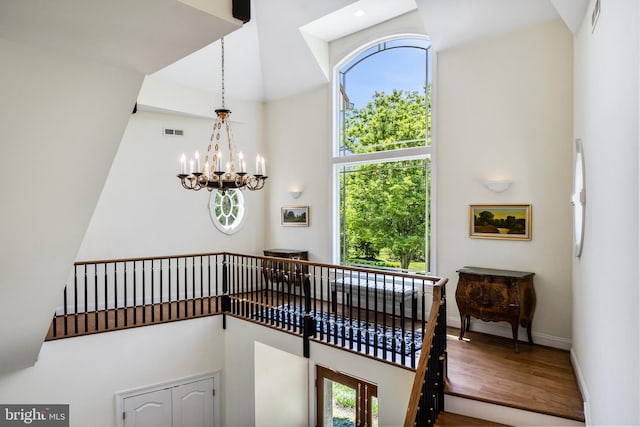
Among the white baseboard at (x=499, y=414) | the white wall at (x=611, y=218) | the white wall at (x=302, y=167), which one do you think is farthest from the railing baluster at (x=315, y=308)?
the white wall at (x=302, y=167)

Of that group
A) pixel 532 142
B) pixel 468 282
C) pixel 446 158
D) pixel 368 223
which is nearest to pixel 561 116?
pixel 532 142

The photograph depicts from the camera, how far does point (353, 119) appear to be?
6883 millimetres

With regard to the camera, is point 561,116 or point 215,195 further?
point 215,195

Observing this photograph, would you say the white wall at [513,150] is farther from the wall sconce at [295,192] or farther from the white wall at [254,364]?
the wall sconce at [295,192]

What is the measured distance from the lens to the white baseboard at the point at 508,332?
15.0ft

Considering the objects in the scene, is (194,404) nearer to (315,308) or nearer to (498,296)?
(315,308)

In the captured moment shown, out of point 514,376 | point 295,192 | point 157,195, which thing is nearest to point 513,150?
point 514,376

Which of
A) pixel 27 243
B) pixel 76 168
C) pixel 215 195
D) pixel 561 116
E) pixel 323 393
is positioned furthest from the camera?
pixel 215 195

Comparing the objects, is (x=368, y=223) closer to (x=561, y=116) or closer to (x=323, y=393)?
(x=323, y=393)

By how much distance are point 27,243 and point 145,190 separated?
4.31 m

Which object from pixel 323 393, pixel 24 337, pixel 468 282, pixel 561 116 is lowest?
pixel 323 393

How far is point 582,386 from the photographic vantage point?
3.41 meters

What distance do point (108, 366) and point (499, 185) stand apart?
5.56 meters

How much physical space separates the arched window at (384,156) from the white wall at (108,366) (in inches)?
111
